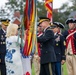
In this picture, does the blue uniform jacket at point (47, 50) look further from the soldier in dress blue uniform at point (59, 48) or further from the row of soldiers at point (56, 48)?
the soldier in dress blue uniform at point (59, 48)

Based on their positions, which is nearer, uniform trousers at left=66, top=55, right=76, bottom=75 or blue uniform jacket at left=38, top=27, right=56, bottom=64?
blue uniform jacket at left=38, top=27, right=56, bottom=64

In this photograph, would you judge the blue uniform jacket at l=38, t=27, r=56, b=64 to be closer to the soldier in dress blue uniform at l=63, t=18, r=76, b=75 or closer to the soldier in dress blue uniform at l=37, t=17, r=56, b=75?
the soldier in dress blue uniform at l=37, t=17, r=56, b=75

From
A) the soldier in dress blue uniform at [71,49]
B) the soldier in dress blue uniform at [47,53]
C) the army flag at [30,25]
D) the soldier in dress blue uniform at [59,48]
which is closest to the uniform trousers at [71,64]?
the soldier in dress blue uniform at [71,49]

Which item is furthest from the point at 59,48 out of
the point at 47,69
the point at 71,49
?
the point at 47,69

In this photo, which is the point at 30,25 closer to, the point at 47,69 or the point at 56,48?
the point at 47,69

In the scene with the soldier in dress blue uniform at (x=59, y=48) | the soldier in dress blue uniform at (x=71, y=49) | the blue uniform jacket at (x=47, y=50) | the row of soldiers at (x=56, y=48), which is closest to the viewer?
the row of soldiers at (x=56, y=48)

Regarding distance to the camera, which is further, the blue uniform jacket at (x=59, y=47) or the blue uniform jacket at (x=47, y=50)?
the blue uniform jacket at (x=59, y=47)

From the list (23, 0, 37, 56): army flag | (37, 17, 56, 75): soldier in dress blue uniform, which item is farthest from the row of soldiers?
(23, 0, 37, 56): army flag

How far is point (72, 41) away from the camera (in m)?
10.6

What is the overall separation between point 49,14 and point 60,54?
1636 millimetres

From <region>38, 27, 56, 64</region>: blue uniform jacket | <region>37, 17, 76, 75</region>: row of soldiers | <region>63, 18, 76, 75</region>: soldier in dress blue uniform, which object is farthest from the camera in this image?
<region>63, 18, 76, 75</region>: soldier in dress blue uniform

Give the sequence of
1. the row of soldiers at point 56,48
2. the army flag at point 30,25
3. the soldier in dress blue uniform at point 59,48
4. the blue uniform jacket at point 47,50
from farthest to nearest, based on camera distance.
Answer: the soldier in dress blue uniform at point 59,48 → the blue uniform jacket at point 47,50 → the row of soldiers at point 56,48 → the army flag at point 30,25

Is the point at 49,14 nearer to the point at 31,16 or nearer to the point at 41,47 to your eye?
the point at 41,47

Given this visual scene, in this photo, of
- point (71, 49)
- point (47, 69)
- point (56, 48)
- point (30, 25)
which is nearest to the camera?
point (30, 25)
